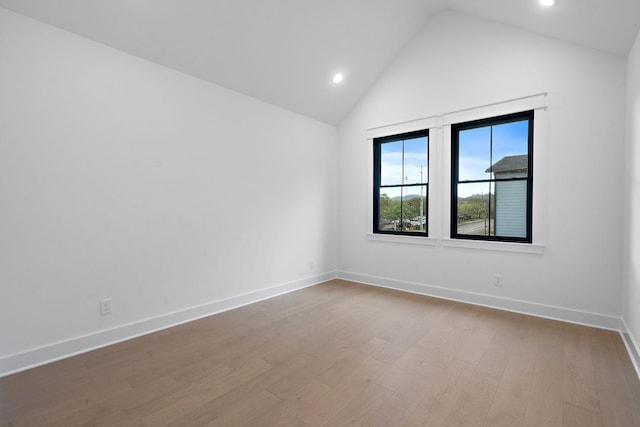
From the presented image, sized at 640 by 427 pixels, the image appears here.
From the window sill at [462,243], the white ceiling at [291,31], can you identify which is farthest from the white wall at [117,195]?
the window sill at [462,243]

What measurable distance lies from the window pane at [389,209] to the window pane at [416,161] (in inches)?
10.6

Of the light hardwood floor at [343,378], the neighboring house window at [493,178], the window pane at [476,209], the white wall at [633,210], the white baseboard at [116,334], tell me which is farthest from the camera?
the window pane at [476,209]

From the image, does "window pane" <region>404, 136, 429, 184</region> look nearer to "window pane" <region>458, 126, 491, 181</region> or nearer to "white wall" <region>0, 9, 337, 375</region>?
"window pane" <region>458, 126, 491, 181</region>

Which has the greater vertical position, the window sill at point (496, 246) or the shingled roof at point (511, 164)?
the shingled roof at point (511, 164)

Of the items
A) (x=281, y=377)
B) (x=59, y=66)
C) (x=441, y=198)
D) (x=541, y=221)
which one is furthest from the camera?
(x=441, y=198)

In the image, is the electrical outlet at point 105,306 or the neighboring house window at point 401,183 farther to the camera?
the neighboring house window at point 401,183

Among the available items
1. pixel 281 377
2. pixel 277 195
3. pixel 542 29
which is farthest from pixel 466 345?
pixel 542 29

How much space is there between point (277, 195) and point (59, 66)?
2487 mm

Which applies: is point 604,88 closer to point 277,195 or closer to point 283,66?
point 283,66

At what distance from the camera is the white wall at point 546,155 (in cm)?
296

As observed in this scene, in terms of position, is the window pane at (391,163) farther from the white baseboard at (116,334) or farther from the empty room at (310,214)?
the white baseboard at (116,334)

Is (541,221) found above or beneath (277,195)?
beneath

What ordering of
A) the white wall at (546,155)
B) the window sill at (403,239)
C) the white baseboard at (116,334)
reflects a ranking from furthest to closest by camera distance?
the window sill at (403,239) → the white wall at (546,155) → the white baseboard at (116,334)

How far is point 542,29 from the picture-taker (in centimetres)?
313
